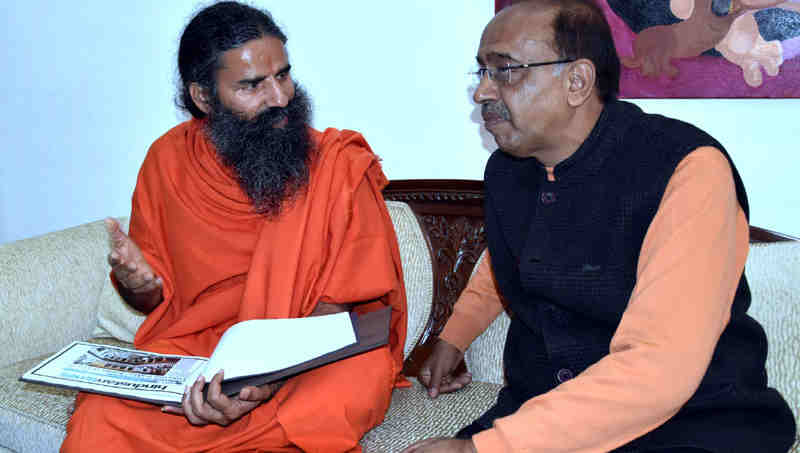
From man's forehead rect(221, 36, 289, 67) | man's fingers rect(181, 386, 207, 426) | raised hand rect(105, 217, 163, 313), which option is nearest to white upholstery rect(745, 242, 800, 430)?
man's fingers rect(181, 386, 207, 426)

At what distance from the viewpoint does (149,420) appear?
5.92 feet

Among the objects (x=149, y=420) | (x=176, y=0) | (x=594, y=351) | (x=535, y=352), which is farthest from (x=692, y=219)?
(x=176, y=0)

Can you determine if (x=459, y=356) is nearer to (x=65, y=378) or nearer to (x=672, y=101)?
(x=65, y=378)

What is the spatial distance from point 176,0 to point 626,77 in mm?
2107

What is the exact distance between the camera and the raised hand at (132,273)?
6.62 ft

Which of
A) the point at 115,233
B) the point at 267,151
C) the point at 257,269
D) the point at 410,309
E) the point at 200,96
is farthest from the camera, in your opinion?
the point at 410,309

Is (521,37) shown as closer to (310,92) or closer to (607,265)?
(607,265)

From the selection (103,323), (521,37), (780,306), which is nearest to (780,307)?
(780,306)

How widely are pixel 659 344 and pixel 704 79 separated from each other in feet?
4.50

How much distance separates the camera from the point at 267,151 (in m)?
2.19

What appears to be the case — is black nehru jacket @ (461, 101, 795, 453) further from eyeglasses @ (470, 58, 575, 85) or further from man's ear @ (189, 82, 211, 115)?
man's ear @ (189, 82, 211, 115)

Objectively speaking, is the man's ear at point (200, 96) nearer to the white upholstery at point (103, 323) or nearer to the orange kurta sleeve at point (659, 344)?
the white upholstery at point (103, 323)

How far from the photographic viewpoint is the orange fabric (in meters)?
1.79

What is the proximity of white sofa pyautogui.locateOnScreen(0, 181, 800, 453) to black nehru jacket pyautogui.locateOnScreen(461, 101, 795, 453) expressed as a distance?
1.17ft
